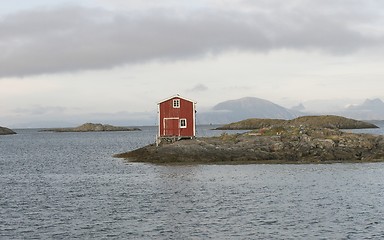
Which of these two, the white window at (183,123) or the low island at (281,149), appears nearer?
the low island at (281,149)

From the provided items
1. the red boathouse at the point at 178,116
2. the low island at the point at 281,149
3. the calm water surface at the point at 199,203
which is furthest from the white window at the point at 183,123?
the calm water surface at the point at 199,203

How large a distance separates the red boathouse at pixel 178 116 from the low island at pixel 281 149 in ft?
23.9

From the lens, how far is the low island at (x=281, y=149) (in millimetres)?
63531

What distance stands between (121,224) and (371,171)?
32007 mm

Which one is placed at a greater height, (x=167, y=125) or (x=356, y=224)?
(x=167, y=125)

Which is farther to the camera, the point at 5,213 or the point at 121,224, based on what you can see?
the point at 5,213

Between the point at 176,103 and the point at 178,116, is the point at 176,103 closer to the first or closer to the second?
the point at 176,103

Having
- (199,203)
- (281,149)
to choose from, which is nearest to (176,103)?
(281,149)

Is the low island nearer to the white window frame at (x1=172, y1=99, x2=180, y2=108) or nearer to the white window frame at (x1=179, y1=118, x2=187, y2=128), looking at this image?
the white window frame at (x1=179, y1=118, x2=187, y2=128)

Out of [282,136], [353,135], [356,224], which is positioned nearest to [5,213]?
[356,224]

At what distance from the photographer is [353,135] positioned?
68.9 m

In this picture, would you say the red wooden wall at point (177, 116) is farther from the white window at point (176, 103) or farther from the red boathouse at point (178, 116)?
the white window at point (176, 103)

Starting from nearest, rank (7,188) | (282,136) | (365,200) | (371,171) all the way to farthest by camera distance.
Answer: (365,200) → (7,188) → (371,171) → (282,136)

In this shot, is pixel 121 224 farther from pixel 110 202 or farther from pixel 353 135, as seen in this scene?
pixel 353 135
